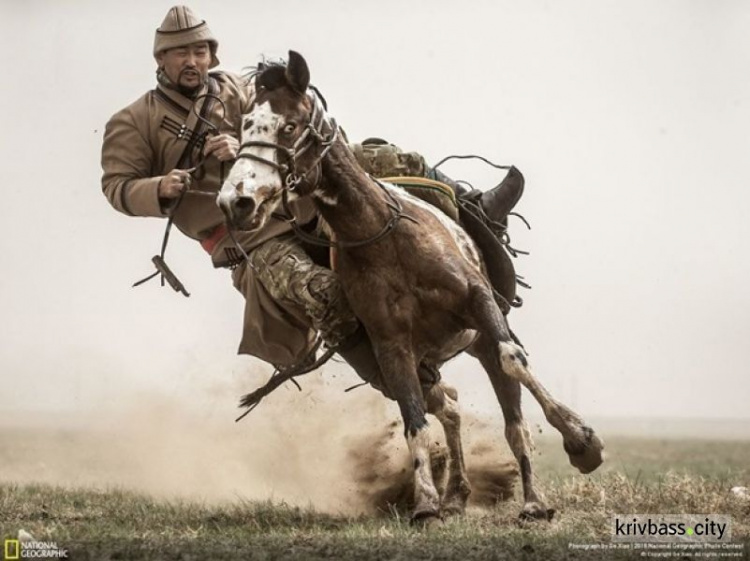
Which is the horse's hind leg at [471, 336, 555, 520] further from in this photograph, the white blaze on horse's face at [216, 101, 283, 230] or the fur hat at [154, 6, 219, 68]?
the fur hat at [154, 6, 219, 68]

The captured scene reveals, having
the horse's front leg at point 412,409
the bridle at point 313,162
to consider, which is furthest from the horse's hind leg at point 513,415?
the bridle at point 313,162

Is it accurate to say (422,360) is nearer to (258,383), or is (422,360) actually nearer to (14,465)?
(258,383)

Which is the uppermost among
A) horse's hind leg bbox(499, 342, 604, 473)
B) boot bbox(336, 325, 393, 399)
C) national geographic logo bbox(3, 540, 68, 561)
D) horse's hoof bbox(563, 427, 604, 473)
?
boot bbox(336, 325, 393, 399)

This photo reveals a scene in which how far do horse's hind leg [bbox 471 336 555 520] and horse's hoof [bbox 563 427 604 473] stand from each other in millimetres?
396

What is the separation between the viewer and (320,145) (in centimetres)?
909

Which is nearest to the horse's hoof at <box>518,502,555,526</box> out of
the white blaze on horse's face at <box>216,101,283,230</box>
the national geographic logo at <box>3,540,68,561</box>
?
the white blaze on horse's face at <box>216,101,283,230</box>

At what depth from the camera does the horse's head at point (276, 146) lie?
8.55 m

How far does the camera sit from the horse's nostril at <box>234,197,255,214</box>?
852 cm

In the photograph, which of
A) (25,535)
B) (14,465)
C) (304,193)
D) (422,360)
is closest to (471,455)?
(422,360)

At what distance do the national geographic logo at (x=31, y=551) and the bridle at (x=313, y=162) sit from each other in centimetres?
226

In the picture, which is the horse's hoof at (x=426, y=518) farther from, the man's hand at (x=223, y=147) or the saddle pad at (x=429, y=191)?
the man's hand at (x=223, y=147)

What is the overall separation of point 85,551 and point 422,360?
9.90 ft

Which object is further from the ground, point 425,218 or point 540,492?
point 425,218

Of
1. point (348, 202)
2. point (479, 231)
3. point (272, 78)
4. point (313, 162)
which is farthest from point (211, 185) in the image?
point (479, 231)
